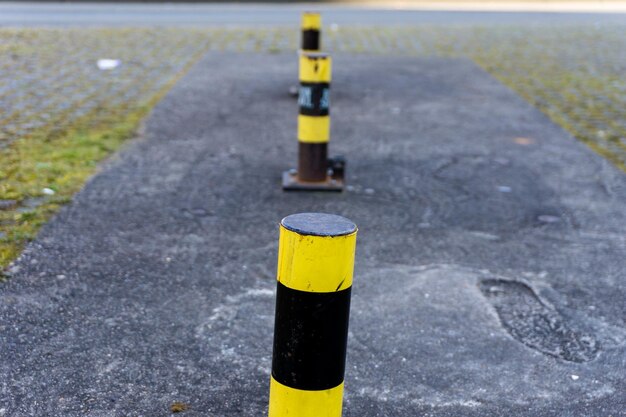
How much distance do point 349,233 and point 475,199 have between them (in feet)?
12.4

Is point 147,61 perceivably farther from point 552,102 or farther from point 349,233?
point 349,233

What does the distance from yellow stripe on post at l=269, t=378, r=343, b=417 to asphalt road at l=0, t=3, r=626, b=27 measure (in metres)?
14.2

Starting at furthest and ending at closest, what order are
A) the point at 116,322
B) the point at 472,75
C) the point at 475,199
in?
the point at 472,75 → the point at 475,199 → the point at 116,322

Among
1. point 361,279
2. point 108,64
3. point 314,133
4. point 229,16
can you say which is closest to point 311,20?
point 314,133

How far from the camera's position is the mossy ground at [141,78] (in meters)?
6.14

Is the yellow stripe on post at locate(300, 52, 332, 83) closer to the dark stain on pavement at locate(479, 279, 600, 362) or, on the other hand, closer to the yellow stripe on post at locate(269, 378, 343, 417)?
the dark stain on pavement at locate(479, 279, 600, 362)

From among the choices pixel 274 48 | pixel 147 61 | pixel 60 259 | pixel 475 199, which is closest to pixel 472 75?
pixel 274 48

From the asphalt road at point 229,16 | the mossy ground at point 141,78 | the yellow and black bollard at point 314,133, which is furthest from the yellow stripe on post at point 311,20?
the asphalt road at point 229,16

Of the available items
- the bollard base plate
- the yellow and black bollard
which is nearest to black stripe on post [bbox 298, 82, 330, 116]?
the yellow and black bollard

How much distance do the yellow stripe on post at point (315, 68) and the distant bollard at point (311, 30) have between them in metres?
3.03

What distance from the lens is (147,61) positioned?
11.5 metres

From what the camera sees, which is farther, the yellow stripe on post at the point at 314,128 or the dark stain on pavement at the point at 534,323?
the yellow stripe on post at the point at 314,128

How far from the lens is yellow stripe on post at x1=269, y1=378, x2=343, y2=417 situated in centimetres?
248

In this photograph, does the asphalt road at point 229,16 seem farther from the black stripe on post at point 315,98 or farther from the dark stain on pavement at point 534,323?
the dark stain on pavement at point 534,323
